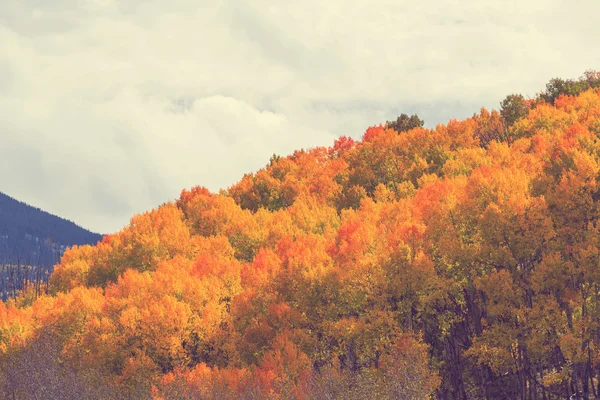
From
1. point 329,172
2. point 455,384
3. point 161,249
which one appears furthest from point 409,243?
point 329,172

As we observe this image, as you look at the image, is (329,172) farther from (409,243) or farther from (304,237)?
(409,243)

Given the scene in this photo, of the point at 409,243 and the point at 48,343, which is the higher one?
the point at 409,243

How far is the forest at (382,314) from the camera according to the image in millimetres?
67062

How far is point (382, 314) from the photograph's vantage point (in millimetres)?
71688

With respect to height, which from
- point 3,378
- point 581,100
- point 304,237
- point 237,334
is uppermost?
point 581,100

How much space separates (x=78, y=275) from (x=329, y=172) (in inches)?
2549

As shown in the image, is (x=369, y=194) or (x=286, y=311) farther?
(x=369, y=194)

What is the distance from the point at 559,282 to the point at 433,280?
12026 millimetres

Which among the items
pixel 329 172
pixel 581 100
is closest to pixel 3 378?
pixel 329 172

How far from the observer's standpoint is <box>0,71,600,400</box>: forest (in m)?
67.1

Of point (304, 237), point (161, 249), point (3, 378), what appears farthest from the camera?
point (161, 249)

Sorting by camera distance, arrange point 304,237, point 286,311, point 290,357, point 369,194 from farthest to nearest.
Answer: point 369,194
point 304,237
point 286,311
point 290,357

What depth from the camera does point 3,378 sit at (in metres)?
89.2

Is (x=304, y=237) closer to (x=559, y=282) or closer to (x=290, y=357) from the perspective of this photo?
(x=290, y=357)
